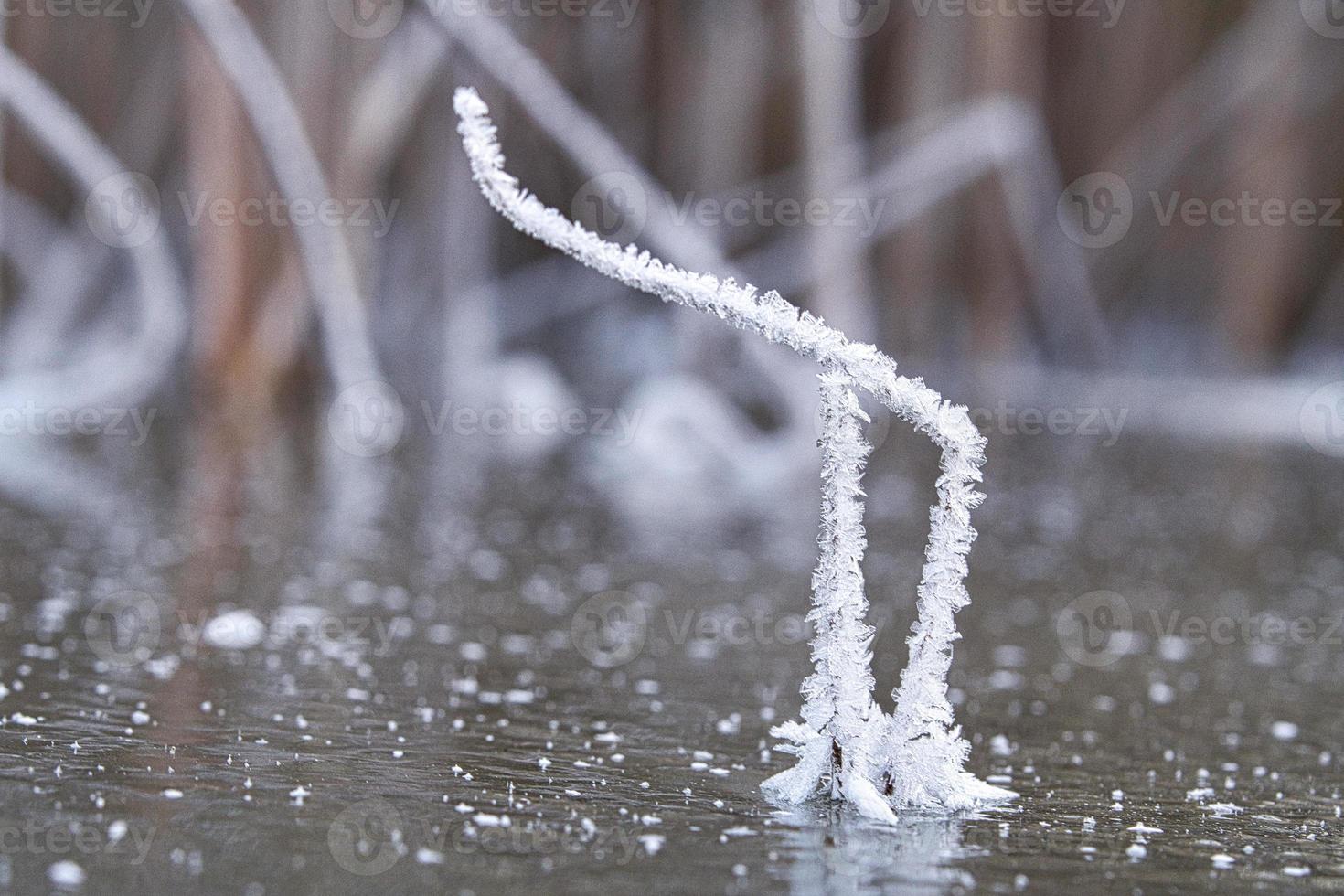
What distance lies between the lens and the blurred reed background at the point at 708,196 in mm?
11953

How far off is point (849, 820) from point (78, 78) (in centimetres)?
1816

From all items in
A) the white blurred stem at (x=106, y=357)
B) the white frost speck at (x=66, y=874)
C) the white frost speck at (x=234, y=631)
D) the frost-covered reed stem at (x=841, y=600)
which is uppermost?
the white blurred stem at (x=106, y=357)

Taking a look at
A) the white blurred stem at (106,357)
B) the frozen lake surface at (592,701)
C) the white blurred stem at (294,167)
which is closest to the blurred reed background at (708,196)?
the white blurred stem at (294,167)

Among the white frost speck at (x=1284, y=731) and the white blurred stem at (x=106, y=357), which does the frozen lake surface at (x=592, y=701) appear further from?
the white blurred stem at (x=106, y=357)

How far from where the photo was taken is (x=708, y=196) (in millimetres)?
15625

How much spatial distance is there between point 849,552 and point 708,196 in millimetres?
12286

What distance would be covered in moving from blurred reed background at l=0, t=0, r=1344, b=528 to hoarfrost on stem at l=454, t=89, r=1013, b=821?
19.1 feet

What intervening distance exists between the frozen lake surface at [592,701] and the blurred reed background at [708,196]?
8.60 ft

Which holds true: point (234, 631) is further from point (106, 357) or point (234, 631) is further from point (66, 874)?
point (106, 357)

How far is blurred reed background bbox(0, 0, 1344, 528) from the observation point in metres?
12.0

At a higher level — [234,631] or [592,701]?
[234,631]

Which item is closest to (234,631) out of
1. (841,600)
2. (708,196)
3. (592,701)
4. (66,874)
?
(592,701)

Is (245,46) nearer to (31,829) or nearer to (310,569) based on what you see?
(310,569)

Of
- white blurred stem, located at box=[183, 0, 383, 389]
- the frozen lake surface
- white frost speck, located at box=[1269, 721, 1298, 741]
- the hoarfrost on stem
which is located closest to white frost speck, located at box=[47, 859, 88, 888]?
the frozen lake surface
